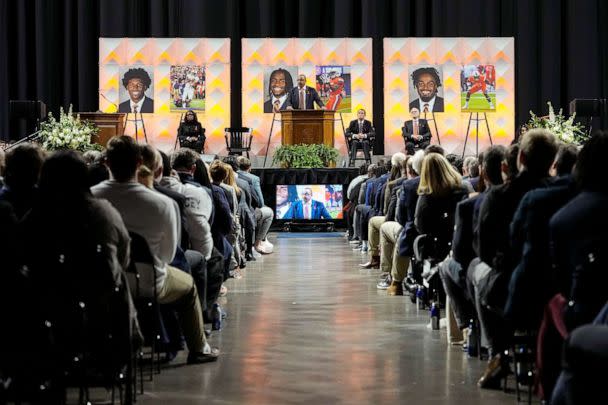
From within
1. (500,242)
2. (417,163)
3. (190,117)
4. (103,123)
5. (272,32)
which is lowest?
(500,242)

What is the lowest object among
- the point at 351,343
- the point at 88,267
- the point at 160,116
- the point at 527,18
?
the point at 351,343

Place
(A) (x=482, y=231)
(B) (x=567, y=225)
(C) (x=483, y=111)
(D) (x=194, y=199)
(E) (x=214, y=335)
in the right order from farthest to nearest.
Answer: (C) (x=483, y=111) < (E) (x=214, y=335) < (D) (x=194, y=199) < (A) (x=482, y=231) < (B) (x=567, y=225)

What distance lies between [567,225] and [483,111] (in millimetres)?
16755

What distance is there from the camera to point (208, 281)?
7.02 m

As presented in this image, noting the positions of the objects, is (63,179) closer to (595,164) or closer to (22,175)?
(22,175)

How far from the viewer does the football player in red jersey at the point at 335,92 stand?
2048cm

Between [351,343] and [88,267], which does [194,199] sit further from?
[88,267]

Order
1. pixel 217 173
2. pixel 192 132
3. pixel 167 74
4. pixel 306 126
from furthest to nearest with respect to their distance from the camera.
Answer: pixel 167 74, pixel 192 132, pixel 306 126, pixel 217 173

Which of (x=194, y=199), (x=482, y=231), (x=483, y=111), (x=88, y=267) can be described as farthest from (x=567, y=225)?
(x=483, y=111)

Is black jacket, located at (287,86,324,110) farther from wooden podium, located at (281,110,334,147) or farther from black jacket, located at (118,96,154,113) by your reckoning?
black jacket, located at (118,96,154,113)

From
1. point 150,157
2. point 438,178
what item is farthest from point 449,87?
point 150,157

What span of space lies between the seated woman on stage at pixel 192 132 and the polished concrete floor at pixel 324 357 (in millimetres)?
9086

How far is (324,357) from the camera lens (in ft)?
20.7

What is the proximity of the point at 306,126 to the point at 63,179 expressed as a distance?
47.4ft
